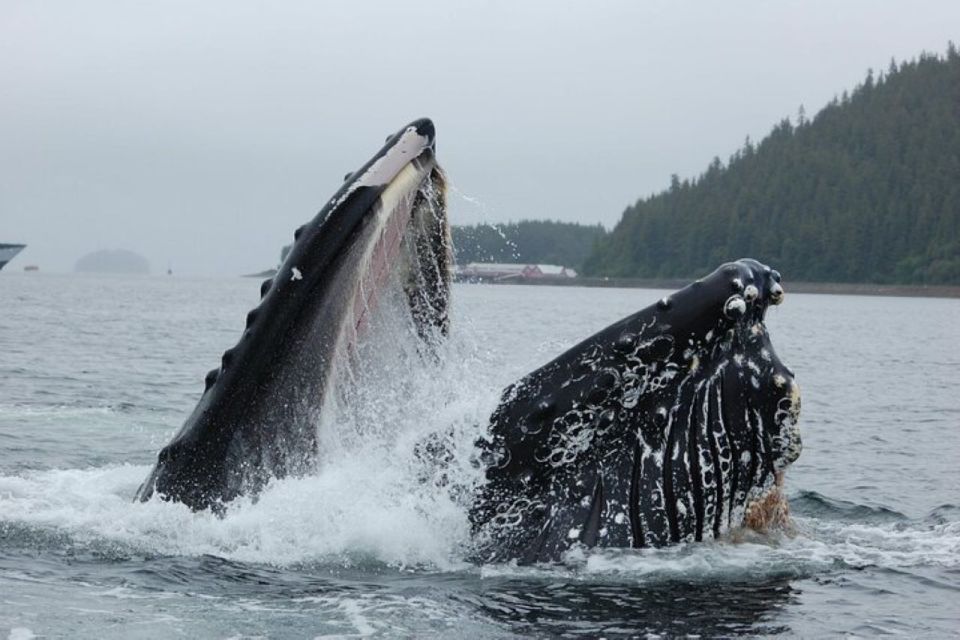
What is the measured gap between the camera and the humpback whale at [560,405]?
637 centimetres

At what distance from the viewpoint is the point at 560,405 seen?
6.61 meters

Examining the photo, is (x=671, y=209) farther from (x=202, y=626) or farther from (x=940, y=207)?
(x=202, y=626)

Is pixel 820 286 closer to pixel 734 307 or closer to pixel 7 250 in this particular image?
pixel 7 250

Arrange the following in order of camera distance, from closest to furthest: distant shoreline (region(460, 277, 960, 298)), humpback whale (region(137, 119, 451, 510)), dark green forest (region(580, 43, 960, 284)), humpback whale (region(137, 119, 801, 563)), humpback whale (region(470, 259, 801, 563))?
humpback whale (region(137, 119, 451, 510))
humpback whale (region(137, 119, 801, 563))
humpback whale (region(470, 259, 801, 563))
distant shoreline (region(460, 277, 960, 298))
dark green forest (region(580, 43, 960, 284))

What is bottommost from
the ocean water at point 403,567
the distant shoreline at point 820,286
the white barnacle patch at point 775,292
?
the ocean water at point 403,567

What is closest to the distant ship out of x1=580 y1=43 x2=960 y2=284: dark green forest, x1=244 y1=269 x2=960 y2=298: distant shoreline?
x1=244 y1=269 x2=960 y2=298: distant shoreline

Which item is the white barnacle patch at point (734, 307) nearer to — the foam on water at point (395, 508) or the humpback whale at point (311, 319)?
the foam on water at point (395, 508)

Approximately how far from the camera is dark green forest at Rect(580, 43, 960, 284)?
15462cm

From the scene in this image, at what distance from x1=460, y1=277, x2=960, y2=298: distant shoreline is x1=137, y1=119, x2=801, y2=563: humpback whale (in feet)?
441

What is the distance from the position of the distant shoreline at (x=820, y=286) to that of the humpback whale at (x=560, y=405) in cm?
13448

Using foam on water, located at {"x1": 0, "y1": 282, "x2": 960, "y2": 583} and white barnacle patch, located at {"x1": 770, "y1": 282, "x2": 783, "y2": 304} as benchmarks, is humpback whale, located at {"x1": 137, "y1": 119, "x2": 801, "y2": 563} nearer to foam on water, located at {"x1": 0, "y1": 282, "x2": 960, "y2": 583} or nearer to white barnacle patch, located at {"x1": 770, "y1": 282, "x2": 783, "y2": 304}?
white barnacle patch, located at {"x1": 770, "y1": 282, "x2": 783, "y2": 304}

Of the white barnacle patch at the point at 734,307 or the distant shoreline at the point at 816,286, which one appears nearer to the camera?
the white barnacle patch at the point at 734,307

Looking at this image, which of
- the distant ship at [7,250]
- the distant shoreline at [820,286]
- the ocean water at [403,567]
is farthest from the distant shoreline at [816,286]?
the ocean water at [403,567]

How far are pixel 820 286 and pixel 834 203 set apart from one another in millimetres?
13200
